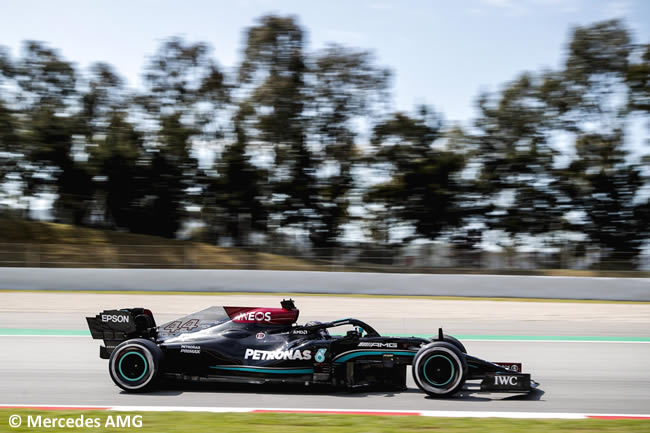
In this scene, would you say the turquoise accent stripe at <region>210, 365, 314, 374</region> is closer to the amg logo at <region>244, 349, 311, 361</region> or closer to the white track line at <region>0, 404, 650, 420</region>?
the amg logo at <region>244, 349, 311, 361</region>

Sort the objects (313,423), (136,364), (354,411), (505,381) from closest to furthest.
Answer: (313,423), (354,411), (505,381), (136,364)

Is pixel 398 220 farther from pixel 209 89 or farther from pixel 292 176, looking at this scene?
pixel 209 89

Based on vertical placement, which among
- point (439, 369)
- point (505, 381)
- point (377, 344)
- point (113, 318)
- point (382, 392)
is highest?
point (113, 318)

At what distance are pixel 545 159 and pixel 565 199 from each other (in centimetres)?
206

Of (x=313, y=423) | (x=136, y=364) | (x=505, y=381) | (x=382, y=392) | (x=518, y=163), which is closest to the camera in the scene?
(x=313, y=423)

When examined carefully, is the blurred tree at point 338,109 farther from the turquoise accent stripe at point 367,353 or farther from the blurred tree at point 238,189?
the turquoise accent stripe at point 367,353

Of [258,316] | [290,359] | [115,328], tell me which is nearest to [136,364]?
[115,328]

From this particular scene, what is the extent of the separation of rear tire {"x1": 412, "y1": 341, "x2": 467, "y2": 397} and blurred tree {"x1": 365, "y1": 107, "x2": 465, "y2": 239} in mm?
23634

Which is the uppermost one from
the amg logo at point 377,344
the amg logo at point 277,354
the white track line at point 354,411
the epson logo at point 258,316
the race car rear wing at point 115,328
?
the epson logo at point 258,316

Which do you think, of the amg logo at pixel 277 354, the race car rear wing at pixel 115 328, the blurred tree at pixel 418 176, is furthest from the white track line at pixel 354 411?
the blurred tree at pixel 418 176

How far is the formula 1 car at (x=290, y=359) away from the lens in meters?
6.73

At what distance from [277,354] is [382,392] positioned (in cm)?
118

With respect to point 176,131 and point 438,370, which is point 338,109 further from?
point 438,370

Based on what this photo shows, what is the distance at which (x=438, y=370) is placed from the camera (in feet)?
22.2
